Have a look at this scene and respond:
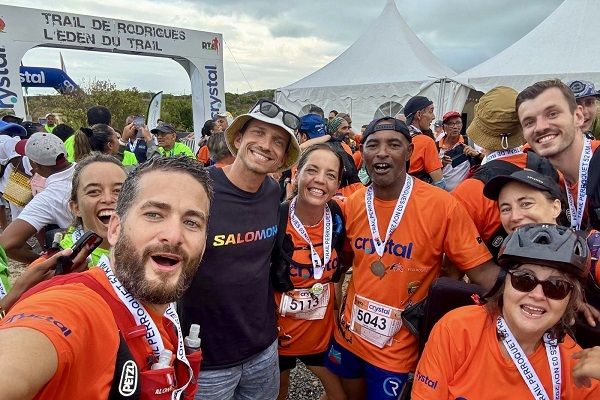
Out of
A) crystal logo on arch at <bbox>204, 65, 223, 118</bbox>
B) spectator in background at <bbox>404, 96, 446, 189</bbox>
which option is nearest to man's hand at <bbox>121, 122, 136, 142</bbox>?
crystal logo on arch at <bbox>204, 65, 223, 118</bbox>

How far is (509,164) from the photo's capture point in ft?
7.36

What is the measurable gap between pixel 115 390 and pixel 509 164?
2.20 metres

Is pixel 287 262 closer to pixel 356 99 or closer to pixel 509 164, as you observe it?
pixel 509 164

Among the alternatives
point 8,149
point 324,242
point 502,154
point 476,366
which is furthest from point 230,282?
point 8,149

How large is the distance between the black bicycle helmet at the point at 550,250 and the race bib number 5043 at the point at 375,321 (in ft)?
2.69

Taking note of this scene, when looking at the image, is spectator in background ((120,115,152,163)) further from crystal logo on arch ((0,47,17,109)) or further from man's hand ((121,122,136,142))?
crystal logo on arch ((0,47,17,109))

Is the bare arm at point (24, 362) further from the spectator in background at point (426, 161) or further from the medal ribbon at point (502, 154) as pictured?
the spectator in background at point (426, 161)

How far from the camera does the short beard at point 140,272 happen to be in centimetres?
125

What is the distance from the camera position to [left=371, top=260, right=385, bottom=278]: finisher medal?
2318 millimetres

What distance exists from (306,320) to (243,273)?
687 millimetres

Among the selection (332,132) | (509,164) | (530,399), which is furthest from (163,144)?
(530,399)

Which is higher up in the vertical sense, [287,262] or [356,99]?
[356,99]

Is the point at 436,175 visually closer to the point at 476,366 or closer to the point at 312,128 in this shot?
the point at 312,128

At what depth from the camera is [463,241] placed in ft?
7.12
